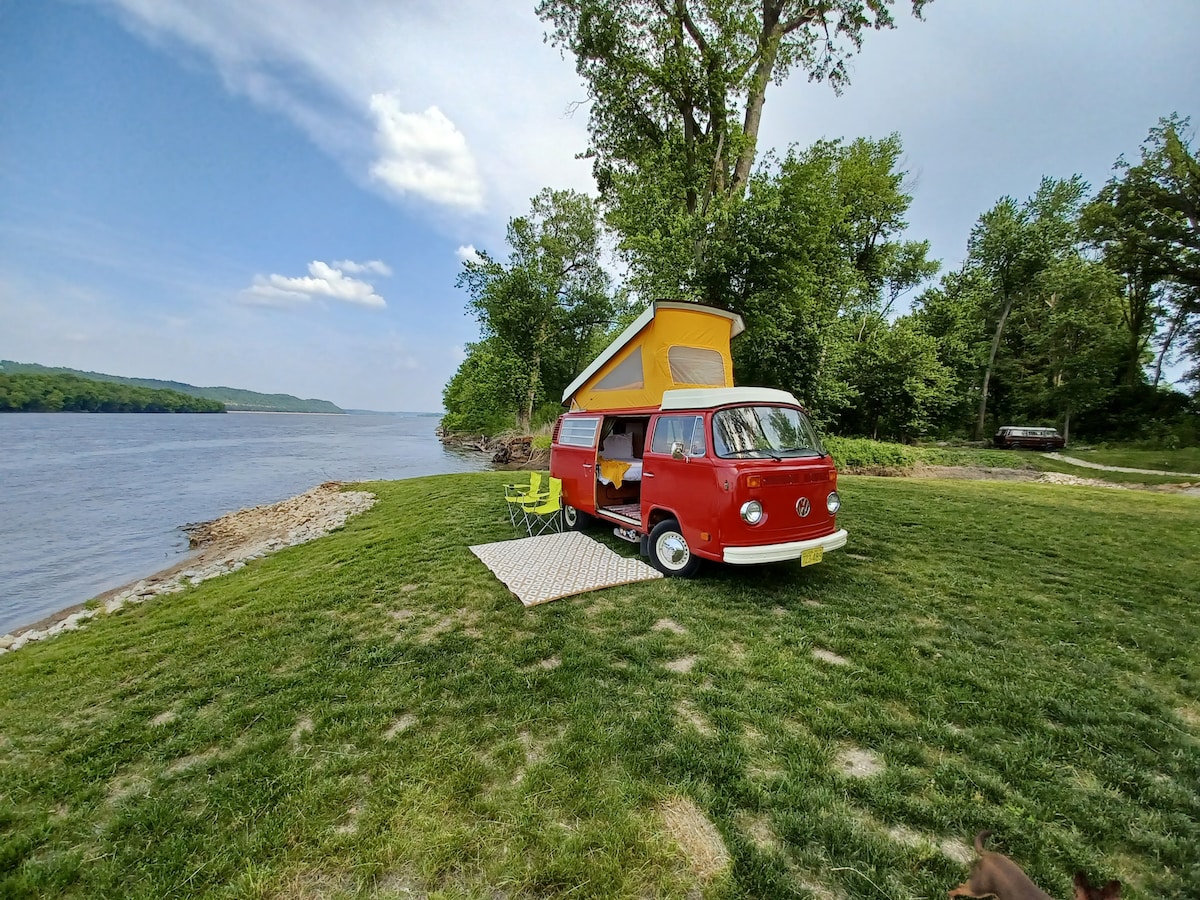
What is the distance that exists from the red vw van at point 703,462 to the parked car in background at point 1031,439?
87.4ft

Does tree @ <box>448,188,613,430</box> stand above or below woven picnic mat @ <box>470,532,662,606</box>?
above

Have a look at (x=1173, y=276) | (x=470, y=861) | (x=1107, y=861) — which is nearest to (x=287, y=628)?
(x=470, y=861)

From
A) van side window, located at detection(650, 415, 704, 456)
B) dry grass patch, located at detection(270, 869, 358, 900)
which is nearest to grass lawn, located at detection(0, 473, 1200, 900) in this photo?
dry grass patch, located at detection(270, 869, 358, 900)

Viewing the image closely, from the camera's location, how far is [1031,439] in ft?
81.1

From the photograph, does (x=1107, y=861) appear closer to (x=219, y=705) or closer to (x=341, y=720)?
(x=341, y=720)

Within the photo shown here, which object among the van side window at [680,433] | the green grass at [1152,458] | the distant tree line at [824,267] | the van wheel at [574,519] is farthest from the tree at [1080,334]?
the van side window at [680,433]

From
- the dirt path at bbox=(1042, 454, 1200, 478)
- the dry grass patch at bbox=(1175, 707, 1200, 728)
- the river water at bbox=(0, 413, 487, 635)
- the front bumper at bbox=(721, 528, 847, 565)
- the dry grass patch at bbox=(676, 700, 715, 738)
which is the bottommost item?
the river water at bbox=(0, 413, 487, 635)

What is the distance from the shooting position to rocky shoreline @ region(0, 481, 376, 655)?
23.5 ft

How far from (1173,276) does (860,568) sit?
35.2 m

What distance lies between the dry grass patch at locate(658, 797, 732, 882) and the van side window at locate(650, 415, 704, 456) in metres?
3.47

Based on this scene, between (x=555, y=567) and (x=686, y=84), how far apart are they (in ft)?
51.4

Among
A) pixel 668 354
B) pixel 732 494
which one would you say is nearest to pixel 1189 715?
pixel 732 494

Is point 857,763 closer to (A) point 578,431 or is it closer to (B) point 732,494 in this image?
(B) point 732,494

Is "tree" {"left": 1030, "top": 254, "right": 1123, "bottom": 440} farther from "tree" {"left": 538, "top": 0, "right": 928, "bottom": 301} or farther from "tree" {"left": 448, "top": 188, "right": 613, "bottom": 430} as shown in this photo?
"tree" {"left": 448, "top": 188, "right": 613, "bottom": 430}
